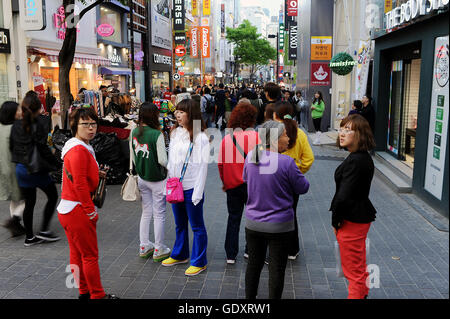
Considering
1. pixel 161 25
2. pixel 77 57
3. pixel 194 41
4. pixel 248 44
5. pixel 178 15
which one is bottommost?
pixel 77 57

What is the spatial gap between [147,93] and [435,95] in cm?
2812

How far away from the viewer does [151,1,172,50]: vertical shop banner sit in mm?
35312

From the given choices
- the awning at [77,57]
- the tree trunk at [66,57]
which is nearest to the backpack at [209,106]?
the awning at [77,57]

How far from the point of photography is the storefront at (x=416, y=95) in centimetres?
696

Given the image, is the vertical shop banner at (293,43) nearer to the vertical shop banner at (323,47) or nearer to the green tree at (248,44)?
the vertical shop banner at (323,47)

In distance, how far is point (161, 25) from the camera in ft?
123

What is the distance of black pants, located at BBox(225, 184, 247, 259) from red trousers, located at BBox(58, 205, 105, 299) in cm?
166

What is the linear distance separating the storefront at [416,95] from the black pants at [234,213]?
A: 209 centimetres

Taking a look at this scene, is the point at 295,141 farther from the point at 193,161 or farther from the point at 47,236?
the point at 47,236

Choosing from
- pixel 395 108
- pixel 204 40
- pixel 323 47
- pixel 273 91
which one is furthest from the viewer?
pixel 204 40

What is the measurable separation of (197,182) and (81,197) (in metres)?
1.35

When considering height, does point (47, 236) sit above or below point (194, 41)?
below

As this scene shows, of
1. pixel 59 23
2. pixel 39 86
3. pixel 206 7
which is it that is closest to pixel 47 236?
pixel 39 86

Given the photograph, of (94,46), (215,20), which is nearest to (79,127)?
(94,46)
